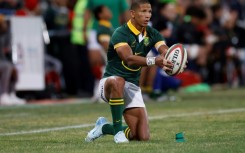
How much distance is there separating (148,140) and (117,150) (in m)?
1.19

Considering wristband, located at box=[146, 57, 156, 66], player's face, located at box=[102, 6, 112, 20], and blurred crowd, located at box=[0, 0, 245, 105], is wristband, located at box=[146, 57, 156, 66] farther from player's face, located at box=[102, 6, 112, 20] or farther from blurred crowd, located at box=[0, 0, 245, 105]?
blurred crowd, located at box=[0, 0, 245, 105]

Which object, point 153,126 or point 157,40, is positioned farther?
point 153,126

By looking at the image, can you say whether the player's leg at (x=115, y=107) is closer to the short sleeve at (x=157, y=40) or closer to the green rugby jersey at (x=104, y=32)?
the short sleeve at (x=157, y=40)

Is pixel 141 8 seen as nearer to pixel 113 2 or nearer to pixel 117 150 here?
pixel 117 150

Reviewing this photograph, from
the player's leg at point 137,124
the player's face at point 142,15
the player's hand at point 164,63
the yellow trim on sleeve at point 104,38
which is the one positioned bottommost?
the player's leg at point 137,124

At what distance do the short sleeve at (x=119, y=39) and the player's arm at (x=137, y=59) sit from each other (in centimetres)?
5

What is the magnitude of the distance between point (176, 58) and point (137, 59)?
440 mm

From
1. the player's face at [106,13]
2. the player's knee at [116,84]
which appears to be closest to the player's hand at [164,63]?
the player's knee at [116,84]

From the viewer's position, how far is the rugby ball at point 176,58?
945 cm

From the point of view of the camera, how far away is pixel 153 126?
12055 millimetres

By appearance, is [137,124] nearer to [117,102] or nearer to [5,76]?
[117,102]

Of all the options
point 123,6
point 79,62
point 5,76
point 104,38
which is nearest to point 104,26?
point 104,38

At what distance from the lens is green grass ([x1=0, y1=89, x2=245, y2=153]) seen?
30.0 ft

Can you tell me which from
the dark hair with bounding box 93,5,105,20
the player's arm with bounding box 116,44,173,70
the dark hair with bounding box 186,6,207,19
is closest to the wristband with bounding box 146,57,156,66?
the player's arm with bounding box 116,44,173,70
